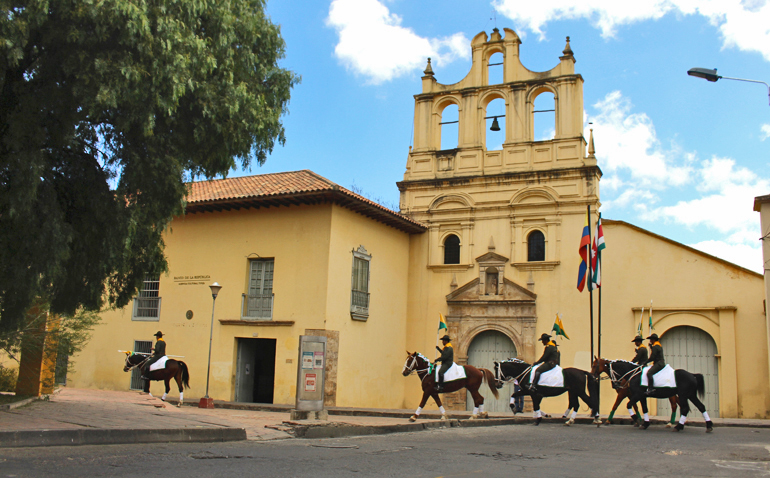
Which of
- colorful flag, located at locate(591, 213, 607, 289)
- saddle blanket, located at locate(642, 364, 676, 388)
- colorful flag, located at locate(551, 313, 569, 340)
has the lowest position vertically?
saddle blanket, located at locate(642, 364, 676, 388)

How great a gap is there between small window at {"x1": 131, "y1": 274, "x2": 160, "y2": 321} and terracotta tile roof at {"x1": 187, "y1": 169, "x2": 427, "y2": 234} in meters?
2.92

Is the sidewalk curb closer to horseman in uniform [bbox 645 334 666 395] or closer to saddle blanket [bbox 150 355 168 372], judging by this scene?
saddle blanket [bbox 150 355 168 372]

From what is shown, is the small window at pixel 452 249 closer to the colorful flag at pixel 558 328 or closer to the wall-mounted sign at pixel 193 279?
the colorful flag at pixel 558 328

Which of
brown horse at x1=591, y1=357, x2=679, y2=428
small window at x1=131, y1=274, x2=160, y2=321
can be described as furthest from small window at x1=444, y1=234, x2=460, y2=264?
small window at x1=131, y1=274, x2=160, y2=321

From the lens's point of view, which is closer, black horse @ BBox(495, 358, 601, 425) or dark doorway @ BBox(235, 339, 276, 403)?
black horse @ BBox(495, 358, 601, 425)

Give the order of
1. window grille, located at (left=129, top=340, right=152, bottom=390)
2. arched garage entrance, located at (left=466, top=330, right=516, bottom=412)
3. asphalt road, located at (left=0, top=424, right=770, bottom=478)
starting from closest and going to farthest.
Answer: asphalt road, located at (left=0, top=424, right=770, bottom=478) → window grille, located at (left=129, top=340, right=152, bottom=390) → arched garage entrance, located at (left=466, top=330, right=516, bottom=412)

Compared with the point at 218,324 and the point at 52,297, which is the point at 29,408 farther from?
the point at 218,324

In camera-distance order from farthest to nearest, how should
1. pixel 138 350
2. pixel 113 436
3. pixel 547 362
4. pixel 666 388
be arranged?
pixel 138 350, pixel 547 362, pixel 666 388, pixel 113 436

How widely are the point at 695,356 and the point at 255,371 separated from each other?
13.6 metres

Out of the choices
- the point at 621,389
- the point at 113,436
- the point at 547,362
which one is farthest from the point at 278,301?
the point at 113,436

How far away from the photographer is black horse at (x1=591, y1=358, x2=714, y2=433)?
1426 centimetres

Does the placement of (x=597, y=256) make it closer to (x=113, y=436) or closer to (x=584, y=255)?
(x=584, y=255)

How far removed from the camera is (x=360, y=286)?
21.6 m

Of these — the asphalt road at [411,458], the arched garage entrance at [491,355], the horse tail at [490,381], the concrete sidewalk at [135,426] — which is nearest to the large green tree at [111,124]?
the concrete sidewalk at [135,426]
